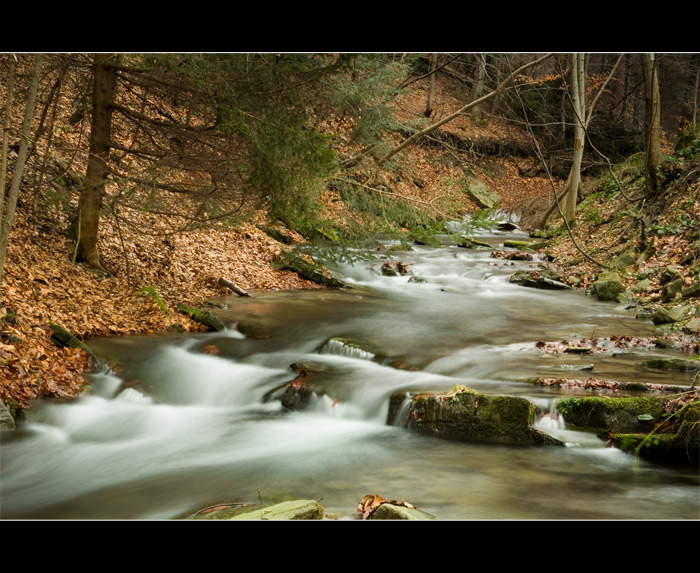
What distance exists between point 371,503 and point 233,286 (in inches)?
238

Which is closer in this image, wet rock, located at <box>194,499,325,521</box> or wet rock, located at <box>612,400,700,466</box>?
wet rock, located at <box>194,499,325,521</box>

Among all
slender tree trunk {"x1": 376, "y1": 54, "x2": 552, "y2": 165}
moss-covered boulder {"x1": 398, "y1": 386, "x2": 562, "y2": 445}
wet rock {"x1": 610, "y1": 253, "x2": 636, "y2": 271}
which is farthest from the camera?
wet rock {"x1": 610, "y1": 253, "x2": 636, "y2": 271}

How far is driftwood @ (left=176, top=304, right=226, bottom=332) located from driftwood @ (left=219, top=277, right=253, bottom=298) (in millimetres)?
1381

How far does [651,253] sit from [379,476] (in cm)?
701

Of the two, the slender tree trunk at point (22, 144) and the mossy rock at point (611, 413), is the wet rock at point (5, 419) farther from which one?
the mossy rock at point (611, 413)

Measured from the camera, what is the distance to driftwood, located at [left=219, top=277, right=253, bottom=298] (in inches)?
345

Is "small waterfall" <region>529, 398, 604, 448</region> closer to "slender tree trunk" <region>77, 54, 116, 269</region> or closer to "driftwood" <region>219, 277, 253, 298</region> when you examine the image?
"slender tree trunk" <region>77, 54, 116, 269</region>

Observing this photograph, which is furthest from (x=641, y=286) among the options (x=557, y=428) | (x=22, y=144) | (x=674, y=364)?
(x=22, y=144)

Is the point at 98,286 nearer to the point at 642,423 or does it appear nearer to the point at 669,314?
the point at 642,423

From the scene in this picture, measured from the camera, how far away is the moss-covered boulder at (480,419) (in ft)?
13.9

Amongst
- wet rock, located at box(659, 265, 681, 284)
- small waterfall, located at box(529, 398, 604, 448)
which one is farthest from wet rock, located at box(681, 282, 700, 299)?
small waterfall, located at box(529, 398, 604, 448)

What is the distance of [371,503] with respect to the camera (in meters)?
3.16

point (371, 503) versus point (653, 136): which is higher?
point (653, 136)

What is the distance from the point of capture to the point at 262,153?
5746mm
